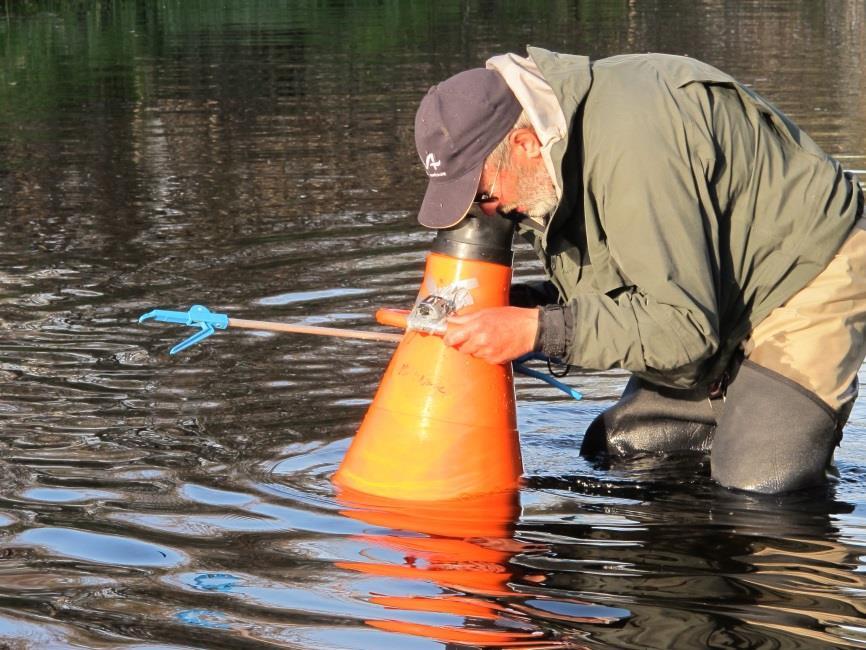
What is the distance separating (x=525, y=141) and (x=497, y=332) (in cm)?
59

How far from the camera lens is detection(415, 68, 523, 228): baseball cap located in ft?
14.0

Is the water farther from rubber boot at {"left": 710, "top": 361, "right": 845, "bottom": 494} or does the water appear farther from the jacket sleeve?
the jacket sleeve

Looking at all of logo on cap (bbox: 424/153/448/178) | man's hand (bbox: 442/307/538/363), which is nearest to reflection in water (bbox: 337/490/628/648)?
man's hand (bbox: 442/307/538/363)

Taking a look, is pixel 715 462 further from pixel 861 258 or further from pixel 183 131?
pixel 183 131

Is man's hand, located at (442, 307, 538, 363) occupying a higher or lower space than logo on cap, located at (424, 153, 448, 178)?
lower

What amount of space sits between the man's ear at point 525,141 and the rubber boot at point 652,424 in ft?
4.48

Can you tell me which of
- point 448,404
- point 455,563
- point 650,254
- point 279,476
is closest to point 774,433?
point 650,254

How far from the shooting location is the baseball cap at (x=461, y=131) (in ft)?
14.0

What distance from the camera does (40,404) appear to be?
237 inches

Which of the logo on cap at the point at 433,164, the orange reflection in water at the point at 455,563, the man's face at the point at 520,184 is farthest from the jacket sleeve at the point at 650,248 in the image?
the orange reflection in water at the point at 455,563

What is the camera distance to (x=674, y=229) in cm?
418

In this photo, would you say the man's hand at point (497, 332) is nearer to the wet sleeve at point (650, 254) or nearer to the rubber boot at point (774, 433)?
the wet sleeve at point (650, 254)

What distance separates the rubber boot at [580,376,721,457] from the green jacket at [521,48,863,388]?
660mm

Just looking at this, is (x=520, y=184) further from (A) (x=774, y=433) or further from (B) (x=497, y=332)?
(A) (x=774, y=433)
